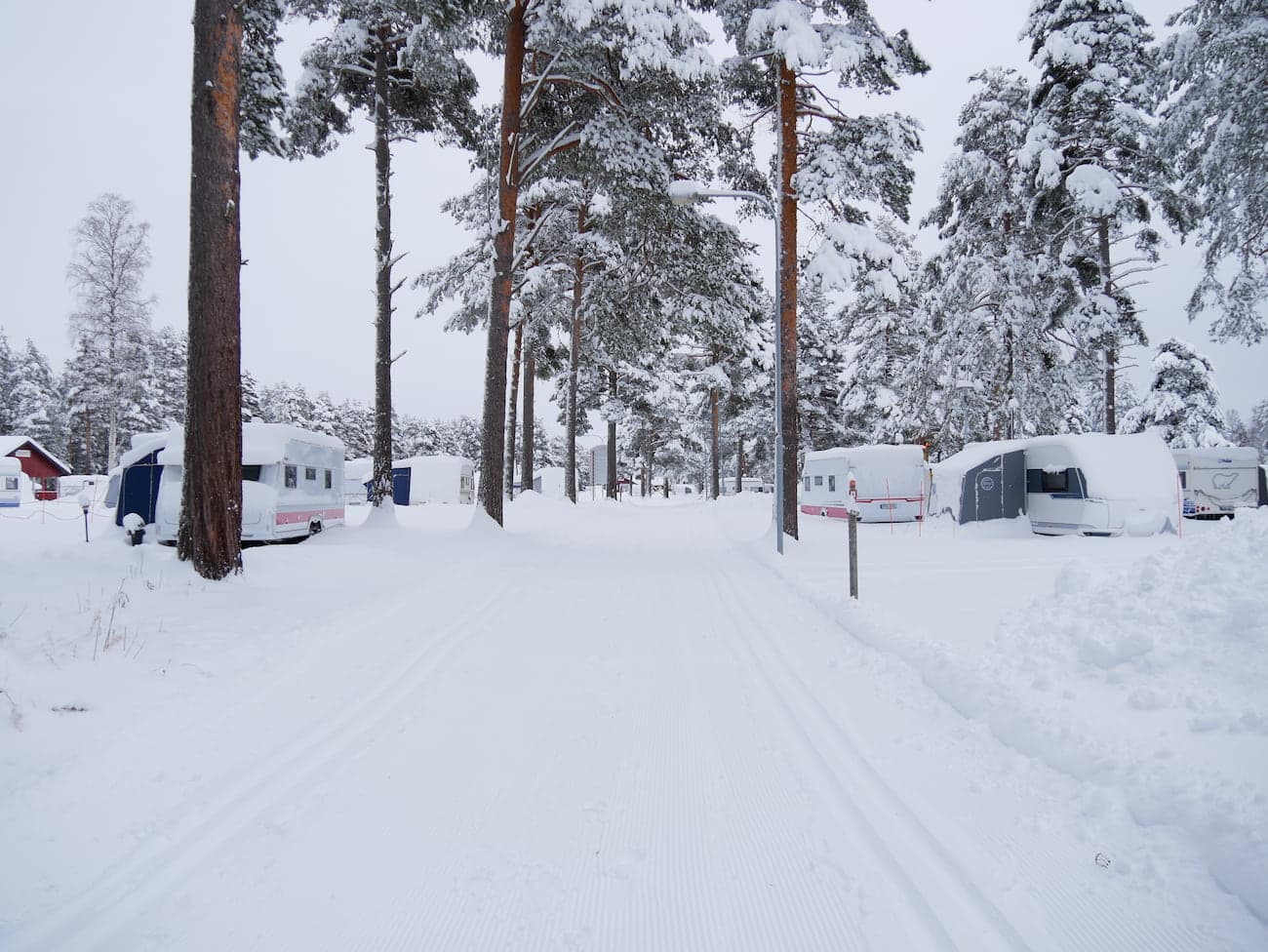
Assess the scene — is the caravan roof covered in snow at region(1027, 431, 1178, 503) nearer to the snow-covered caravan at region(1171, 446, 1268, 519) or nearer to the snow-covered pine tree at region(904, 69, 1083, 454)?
the snow-covered pine tree at region(904, 69, 1083, 454)

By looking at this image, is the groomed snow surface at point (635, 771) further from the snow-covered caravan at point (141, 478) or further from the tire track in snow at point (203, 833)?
the snow-covered caravan at point (141, 478)

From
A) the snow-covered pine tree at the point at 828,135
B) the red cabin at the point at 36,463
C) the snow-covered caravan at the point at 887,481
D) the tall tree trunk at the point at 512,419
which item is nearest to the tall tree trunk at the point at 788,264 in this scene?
the snow-covered pine tree at the point at 828,135

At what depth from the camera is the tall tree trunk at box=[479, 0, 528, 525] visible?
481 inches

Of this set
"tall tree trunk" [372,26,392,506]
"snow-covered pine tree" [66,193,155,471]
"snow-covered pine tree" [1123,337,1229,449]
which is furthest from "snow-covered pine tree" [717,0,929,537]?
"snow-covered pine tree" [66,193,155,471]

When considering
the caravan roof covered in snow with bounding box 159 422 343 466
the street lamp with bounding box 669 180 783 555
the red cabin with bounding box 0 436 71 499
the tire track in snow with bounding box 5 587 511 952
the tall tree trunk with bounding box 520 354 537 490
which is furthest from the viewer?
the red cabin with bounding box 0 436 71 499

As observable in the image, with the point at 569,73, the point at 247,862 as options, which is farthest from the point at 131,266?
the point at 247,862

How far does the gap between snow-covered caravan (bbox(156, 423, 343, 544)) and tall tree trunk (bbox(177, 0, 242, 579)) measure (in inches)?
161

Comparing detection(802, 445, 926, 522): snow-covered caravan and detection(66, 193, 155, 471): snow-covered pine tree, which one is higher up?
detection(66, 193, 155, 471): snow-covered pine tree

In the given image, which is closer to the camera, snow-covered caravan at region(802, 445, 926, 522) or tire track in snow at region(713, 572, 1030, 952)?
tire track in snow at region(713, 572, 1030, 952)

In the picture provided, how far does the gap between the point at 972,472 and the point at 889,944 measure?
1717cm

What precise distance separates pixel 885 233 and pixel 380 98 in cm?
2183

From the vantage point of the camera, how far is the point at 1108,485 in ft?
44.3

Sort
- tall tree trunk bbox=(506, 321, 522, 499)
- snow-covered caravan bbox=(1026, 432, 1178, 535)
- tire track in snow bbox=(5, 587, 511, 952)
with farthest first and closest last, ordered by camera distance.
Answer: tall tree trunk bbox=(506, 321, 522, 499) → snow-covered caravan bbox=(1026, 432, 1178, 535) → tire track in snow bbox=(5, 587, 511, 952)

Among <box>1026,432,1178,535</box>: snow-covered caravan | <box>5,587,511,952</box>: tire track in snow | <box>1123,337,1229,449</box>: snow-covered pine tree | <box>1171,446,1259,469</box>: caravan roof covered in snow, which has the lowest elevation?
<box>5,587,511,952</box>: tire track in snow
